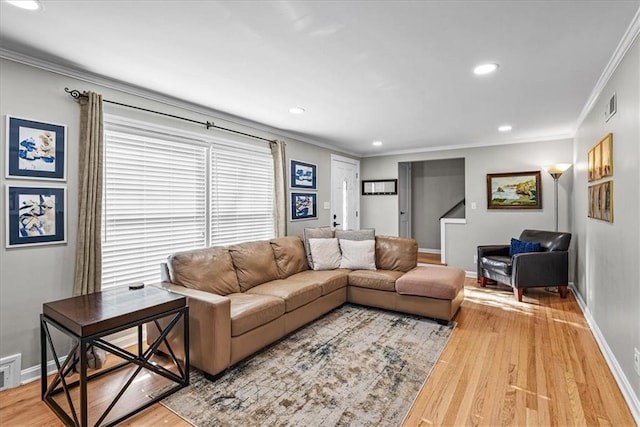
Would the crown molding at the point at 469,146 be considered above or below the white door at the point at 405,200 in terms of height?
above

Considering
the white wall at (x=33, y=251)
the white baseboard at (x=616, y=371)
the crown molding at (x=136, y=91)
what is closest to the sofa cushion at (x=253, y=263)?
the white wall at (x=33, y=251)

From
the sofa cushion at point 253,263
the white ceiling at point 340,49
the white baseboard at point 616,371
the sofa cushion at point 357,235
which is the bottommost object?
the white baseboard at point 616,371

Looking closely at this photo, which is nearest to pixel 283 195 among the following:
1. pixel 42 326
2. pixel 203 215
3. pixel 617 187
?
pixel 203 215

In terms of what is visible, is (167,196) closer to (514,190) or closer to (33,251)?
(33,251)

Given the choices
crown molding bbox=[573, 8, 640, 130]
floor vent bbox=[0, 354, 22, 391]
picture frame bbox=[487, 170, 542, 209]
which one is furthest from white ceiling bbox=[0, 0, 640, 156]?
floor vent bbox=[0, 354, 22, 391]

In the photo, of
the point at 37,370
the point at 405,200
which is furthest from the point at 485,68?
the point at 405,200

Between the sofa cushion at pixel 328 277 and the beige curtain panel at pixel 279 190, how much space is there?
78cm

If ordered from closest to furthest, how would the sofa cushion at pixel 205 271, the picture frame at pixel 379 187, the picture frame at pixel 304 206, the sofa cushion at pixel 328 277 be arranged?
the sofa cushion at pixel 205 271
the sofa cushion at pixel 328 277
the picture frame at pixel 304 206
the picture frame at pixel 379 187

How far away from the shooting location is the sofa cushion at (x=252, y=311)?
2516 millimetres

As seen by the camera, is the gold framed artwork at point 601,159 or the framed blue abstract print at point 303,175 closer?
the gold framed artwork at point 601,159

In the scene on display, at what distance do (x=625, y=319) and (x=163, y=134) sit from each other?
407 cm

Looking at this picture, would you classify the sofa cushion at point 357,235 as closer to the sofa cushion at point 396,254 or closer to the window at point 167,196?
the sofa cushion at point 396,254

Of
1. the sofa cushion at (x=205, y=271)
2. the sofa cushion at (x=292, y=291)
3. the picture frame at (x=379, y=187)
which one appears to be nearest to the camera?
the sofa cushion at (x=205, y=271)

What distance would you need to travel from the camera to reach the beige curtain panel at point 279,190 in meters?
4.50
